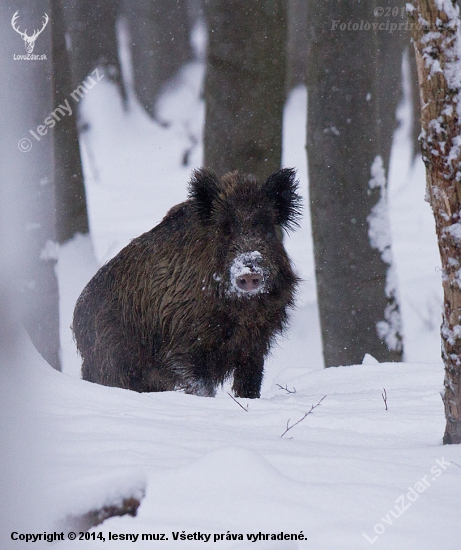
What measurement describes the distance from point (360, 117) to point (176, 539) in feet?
22.8

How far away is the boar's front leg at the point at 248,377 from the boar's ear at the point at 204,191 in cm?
128

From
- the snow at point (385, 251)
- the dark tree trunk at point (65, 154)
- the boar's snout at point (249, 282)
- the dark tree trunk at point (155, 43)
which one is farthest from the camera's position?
the dark tree trunk at point (155, 43)

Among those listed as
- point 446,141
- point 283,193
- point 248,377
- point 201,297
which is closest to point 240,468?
point 446,141

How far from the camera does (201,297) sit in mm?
6016

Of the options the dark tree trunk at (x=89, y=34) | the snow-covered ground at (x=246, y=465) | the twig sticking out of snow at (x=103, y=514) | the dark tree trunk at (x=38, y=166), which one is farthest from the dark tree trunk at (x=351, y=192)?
the dark tree trunk at (x=89, y=34)

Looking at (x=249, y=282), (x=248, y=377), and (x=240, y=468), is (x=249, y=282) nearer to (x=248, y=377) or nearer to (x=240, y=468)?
(x=248, y=377)

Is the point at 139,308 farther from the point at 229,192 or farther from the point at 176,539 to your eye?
the point at 176,539

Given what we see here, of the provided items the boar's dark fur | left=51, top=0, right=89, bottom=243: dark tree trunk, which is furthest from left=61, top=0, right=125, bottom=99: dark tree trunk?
the boar's dark fur

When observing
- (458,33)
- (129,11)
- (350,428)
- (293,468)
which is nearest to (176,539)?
(293,468)

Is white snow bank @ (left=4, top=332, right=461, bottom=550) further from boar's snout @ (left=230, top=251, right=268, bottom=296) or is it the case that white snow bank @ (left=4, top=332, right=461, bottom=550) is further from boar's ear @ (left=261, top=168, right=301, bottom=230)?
boar's ear @ (left=261, top=168, right=301, bottom=230)

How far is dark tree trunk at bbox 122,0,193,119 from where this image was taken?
26.2 m

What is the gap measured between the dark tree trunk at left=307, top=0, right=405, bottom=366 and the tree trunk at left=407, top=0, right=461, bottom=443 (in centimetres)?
511

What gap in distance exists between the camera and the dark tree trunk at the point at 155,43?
1030 inches

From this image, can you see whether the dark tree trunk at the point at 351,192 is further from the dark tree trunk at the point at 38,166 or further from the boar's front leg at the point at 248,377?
the dark tree trunk at the point at 38,166
